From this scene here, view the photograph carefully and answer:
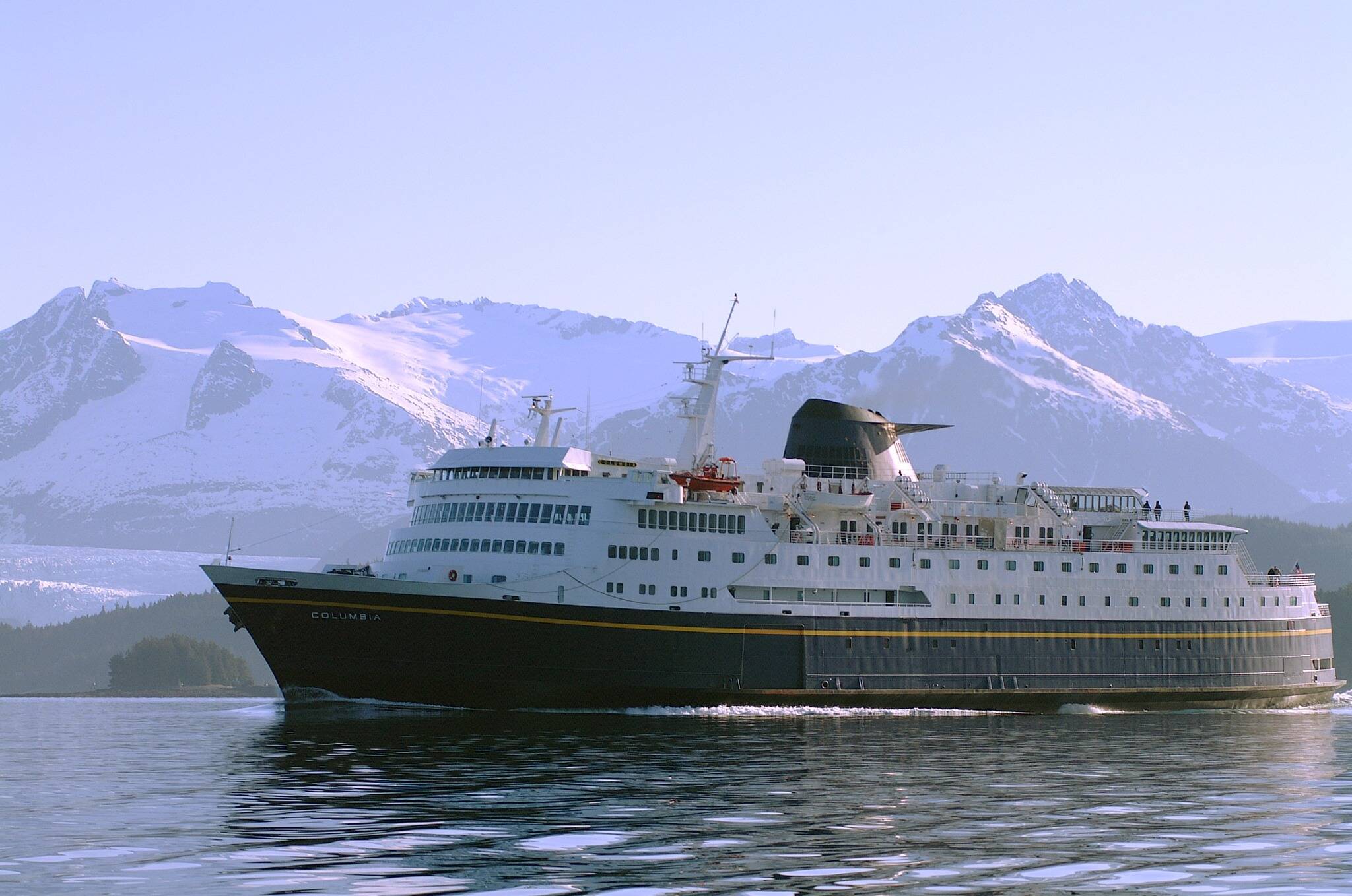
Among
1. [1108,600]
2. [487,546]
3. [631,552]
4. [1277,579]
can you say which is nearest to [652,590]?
[631,552]

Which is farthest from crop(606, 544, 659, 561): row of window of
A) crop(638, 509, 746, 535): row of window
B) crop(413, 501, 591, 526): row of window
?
crop(413, 501, 591, 526): row of window

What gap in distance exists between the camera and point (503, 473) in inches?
1998

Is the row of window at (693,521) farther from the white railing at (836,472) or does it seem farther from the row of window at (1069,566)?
the white railing at (836,472)

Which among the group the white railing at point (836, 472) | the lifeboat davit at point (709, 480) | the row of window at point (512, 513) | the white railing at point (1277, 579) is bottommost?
the white railing at point (1277, 579)

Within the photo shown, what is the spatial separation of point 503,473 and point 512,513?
4.65 feet

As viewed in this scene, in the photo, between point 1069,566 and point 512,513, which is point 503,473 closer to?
point 512,513

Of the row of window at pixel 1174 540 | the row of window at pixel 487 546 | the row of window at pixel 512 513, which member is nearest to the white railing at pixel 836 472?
the row of window at pixel 512 513

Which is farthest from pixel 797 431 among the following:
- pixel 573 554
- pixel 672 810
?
pixel 672 810

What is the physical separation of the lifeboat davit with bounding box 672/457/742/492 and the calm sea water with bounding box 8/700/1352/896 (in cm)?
877

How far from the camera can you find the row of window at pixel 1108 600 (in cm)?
5397

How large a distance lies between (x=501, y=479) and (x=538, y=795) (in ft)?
71.7

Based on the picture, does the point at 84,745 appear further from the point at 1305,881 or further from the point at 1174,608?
the point at 1174,608

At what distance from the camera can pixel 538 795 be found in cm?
2956

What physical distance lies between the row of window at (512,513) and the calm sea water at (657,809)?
21.4 feet
